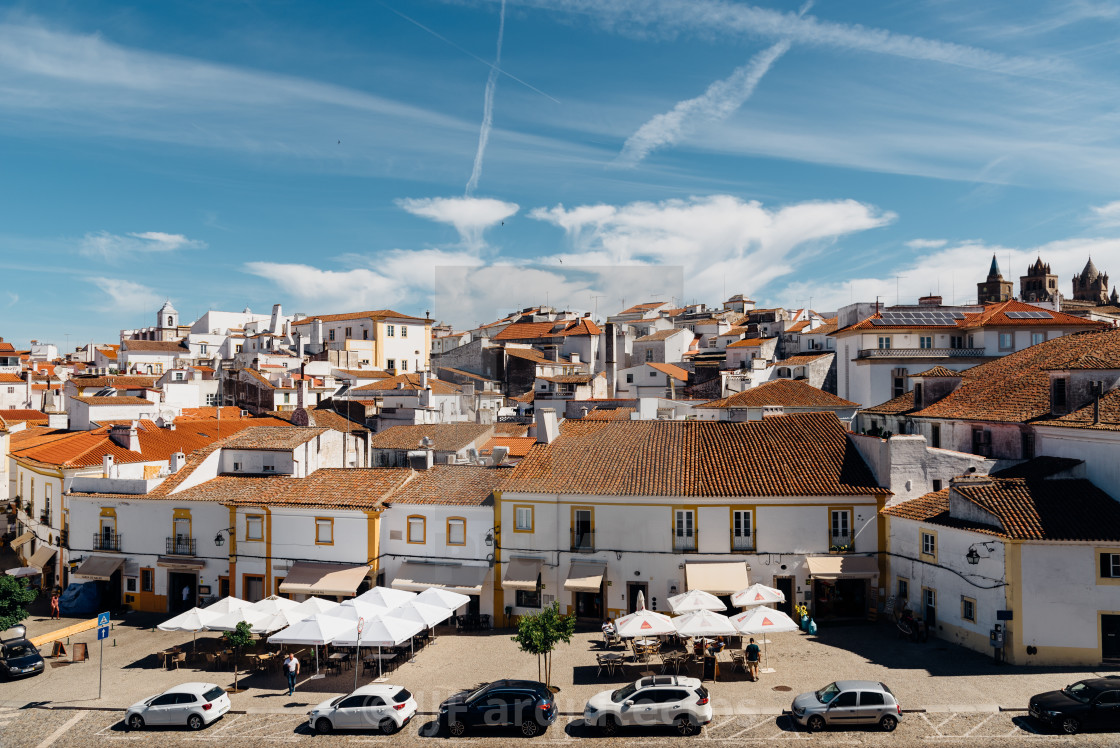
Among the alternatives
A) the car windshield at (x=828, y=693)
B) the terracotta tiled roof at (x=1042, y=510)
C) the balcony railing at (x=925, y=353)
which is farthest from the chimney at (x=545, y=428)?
the balcony railing at (x=925, y=353)

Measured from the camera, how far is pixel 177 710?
74.9 ft

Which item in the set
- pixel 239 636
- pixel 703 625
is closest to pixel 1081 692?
pixel 703 625

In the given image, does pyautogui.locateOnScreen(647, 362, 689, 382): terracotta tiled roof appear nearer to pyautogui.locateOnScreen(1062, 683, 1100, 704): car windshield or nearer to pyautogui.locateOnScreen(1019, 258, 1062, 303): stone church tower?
pyautogui.locateOnScreen(1062, 683, 1100, 704): car windshield

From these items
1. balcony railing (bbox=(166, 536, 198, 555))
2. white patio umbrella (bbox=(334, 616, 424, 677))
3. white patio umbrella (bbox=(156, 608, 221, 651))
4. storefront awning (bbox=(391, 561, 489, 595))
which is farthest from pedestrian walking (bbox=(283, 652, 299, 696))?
balcony railing (bbox=(166, 536, 198, 555))

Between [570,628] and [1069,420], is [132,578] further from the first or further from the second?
[1069,420]

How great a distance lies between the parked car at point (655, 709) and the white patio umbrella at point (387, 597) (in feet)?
27.9

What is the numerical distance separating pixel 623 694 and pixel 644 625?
3.70 metres

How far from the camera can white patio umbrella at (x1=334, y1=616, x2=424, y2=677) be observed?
25000 millimetres

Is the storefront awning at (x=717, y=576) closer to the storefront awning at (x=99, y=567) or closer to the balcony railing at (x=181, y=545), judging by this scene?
the balcony railing at (x=181, y=545)

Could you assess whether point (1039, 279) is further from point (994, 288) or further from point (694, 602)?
point (694, 602)

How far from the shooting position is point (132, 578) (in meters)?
35.7

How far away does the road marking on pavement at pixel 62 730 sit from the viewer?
2186cm

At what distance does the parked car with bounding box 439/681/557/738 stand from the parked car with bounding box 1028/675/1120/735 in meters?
12.5

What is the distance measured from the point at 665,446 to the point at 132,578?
2399 cm
